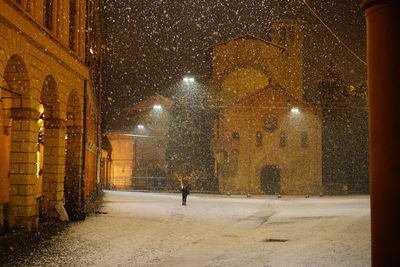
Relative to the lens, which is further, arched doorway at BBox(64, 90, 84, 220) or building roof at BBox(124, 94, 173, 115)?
building roof at BBox(124, 94, 173, 115)

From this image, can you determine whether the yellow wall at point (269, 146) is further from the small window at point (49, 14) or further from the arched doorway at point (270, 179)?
the small window at point (49, 14)

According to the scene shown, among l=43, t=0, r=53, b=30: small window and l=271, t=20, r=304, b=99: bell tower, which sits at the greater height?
l=271, t=20, r=304, b=99: bell tower

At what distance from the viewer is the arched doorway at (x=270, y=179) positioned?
143 feet

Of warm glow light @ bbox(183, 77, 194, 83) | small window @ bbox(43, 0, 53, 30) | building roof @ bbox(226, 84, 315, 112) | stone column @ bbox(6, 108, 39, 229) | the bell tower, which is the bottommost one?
stone column @ bbox(6, 108, 39, 229)

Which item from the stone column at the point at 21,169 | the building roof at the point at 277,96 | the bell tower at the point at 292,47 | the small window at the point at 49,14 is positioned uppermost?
the bell tower at the point at 292,47

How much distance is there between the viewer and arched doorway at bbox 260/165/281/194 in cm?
4359

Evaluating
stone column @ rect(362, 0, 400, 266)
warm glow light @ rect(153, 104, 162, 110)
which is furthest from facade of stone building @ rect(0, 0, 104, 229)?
warm glow light @ rect(153, 104, 162, 110)

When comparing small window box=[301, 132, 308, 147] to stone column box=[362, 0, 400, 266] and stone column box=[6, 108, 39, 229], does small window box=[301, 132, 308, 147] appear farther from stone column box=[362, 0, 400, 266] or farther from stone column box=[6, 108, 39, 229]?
stone column box=[362, 0, 400, 266]

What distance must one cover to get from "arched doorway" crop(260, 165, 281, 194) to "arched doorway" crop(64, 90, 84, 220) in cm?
2871

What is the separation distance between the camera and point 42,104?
49.7ft

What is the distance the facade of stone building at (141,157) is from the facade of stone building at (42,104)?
105 feet

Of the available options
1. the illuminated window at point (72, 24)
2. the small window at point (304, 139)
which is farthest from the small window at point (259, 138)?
the illuminated window at point (72, 24)

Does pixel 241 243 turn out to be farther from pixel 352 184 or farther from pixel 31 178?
pixel 352 184

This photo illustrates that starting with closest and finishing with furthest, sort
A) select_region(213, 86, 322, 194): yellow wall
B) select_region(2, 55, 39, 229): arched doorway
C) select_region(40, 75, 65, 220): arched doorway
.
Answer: select_region(2, 55, 39, 229): arched doorway → select_region(40, 75, 65, 220): arched doorway → select_region(213, 86, 322, 194): yellow wall
